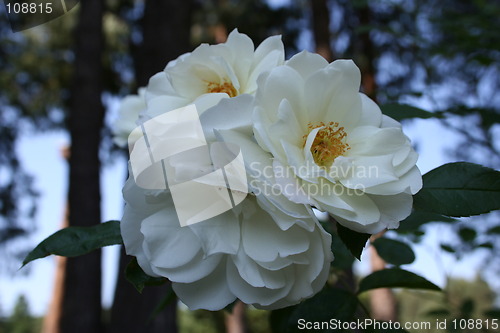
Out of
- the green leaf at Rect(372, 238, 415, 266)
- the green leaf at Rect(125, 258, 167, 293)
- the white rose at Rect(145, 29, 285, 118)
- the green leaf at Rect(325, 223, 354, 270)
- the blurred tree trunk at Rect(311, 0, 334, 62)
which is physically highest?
the white rose at Rect(145, 29, 285, 118)

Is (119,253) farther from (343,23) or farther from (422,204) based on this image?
(343,23)

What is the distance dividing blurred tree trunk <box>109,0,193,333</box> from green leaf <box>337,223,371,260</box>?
3067 millimetres

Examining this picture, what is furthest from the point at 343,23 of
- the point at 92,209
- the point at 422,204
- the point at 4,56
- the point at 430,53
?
the point at 422,204

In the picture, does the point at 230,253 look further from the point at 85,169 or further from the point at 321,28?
the point at 321,28

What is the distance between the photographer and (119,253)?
12.7 ft

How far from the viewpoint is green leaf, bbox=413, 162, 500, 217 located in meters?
0.72

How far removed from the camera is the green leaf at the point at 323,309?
86cm

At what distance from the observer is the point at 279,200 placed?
0.58 metres

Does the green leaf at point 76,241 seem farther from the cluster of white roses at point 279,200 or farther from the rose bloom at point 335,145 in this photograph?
the rose bloom at point 335,145

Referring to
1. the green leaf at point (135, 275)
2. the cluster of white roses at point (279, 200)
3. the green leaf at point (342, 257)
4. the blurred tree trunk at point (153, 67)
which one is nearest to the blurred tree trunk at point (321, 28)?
the blurred tree trunk at point (153, 67)

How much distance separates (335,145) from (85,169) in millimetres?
4706

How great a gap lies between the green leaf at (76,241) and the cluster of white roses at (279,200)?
16 cm

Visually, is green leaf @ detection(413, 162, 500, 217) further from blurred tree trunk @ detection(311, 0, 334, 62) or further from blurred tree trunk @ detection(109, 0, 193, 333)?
blurred tree trunk @ detection(311, 0, 334, 62)

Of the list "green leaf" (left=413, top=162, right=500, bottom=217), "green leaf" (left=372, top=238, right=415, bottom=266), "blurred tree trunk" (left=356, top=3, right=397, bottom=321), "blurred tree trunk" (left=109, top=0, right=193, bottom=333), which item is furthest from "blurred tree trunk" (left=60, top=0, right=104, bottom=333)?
"green leaf" (left=413, top=162, right=500, bottom=217)
